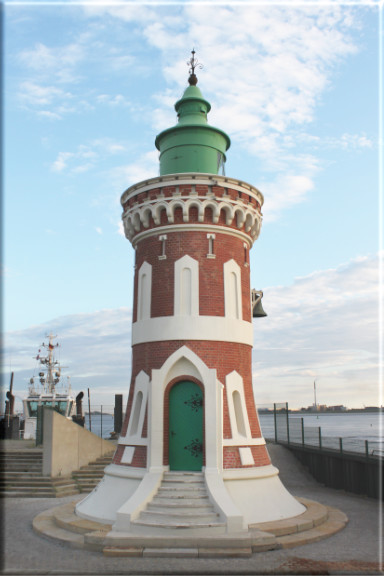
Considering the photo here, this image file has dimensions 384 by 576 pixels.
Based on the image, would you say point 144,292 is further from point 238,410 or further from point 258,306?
point 238,410

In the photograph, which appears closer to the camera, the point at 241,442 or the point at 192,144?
the point at 241,442

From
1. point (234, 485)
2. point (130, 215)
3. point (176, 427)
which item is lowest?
point (234, 485)

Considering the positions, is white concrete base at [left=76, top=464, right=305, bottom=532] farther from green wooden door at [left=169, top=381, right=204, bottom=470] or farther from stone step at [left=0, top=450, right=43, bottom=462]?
stone step at [left=0, top=450, right=43, bottom=462]

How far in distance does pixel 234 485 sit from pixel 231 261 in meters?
6.55

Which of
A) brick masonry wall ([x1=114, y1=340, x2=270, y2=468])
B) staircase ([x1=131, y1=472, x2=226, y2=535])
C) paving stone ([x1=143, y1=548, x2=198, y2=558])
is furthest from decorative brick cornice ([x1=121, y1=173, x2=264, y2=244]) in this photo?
paving stone ([x1=143, y1=548, x2=198, y2=558])

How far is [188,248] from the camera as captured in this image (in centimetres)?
1504

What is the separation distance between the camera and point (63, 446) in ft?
71.1

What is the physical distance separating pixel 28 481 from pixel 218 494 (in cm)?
1192

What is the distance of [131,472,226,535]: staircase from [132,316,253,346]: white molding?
12.4 feet

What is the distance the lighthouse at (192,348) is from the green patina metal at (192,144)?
4 centimetres

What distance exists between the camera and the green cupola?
51.9 ft

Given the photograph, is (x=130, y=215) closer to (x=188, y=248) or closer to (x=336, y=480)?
(x=188, y=248)

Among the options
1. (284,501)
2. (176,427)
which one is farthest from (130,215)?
(284,501)

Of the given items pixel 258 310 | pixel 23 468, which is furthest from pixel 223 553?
pixel 23 468
